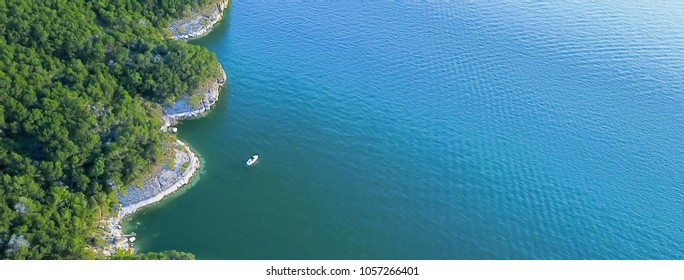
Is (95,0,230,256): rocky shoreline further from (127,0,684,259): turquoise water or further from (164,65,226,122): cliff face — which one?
(127,0,684,259): turquoise water

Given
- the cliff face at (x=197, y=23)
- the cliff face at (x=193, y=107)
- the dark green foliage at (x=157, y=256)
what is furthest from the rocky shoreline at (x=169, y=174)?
the cliff face at (x=197, y=23)

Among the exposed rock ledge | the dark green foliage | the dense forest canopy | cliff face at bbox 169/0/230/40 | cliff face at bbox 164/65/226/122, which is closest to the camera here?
the dark green foliage

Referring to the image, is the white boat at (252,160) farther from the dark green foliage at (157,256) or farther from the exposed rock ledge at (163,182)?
the dark green foliage at (157,256)

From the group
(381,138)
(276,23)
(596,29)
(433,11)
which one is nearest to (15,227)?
(381,138)

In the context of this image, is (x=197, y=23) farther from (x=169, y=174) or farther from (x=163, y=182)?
(x=163, y=182)

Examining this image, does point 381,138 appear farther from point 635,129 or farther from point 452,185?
point 635,129

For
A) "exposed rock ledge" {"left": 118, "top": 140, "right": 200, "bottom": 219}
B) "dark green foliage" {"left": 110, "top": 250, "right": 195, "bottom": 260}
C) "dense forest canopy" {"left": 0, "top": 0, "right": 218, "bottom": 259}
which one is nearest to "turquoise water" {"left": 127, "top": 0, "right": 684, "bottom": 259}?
"exposed rock ledge" {"left": 118, "top": 140, "right": 200, "bottom": 219}

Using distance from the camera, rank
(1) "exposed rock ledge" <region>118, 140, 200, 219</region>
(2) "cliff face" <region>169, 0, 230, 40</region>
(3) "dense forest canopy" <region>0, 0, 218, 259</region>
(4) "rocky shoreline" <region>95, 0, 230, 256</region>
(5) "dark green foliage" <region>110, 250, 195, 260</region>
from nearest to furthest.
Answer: (5) "dark green foliage" <region>110, 250, 195, 260</region>, (3) "dense forest canopy" <region>0, 0, 218, 259</region>, (4) "rocky shoreline" <region>95, 0, 230, 256</region>, (1) "exposed rock ledge" <region>118, 140, 200, 219</region>, (2) "cliff face" <region>169, 0, 230, 40</region>
